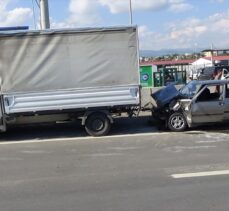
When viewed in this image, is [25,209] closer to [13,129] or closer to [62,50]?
[62,50]

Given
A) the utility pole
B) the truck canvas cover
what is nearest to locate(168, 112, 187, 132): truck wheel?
the truck canvas cover

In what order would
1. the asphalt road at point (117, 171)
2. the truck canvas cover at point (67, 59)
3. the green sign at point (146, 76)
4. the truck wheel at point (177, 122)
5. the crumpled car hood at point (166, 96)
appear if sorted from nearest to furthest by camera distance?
the asphalt road at point (117, 171), the truck canvas cover at point (67, 59), the truck wheel at point (177, 122), the crumpled car hood at point (166, 96), the green sign at point (146, 76)

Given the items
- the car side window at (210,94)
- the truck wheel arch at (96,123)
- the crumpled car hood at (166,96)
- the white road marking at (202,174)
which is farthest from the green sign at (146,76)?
the white road marking at (202,174)

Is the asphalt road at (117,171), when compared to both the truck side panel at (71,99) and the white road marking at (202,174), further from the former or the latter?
the truck side panel at (71,99)

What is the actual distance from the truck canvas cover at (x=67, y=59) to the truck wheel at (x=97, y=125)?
0.84m

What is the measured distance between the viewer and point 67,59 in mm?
13375

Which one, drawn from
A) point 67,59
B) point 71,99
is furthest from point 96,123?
point 67,59

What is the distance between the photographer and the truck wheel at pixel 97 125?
1343 centimetres

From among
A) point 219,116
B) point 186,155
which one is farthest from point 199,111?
point 186,155

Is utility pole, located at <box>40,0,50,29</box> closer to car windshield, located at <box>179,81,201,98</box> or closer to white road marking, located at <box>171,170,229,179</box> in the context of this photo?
car windshield, located at <box>179,81,201,98</box>

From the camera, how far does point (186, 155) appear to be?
10.2m

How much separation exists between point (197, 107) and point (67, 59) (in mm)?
3616

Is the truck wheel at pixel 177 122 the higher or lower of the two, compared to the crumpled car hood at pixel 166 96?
lower

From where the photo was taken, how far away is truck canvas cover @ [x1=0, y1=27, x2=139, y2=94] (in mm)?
13227
